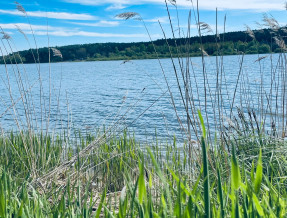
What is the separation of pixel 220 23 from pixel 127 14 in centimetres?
102

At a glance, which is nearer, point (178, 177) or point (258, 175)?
point (258, 175)

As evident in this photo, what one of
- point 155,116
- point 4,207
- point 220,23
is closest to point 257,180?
point 4,207

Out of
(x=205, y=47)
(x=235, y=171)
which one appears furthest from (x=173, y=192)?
(x=205, y=47)

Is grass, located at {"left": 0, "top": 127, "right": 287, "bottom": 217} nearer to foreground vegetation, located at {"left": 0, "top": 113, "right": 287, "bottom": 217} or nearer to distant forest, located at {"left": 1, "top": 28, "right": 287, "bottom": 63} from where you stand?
foreground vegetation, located at {"left": 0, "top": 113, "right": 287, "bottom": 217}

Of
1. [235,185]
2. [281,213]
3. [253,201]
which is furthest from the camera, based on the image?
[281,213]

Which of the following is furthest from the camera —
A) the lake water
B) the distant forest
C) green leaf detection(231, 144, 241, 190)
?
the lake water

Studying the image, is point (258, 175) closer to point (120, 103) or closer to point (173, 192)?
point (173, 192)

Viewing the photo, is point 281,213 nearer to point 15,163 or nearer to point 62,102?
point 15,163

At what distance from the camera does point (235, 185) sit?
124cm

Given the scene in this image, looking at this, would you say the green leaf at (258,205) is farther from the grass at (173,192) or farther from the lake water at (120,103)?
the lake water at (120,103)

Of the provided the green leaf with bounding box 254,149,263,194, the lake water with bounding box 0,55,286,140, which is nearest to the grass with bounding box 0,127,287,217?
the green leaf with bounding box 254,149,263,194

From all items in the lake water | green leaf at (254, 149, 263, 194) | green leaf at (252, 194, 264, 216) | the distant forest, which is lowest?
the lake water

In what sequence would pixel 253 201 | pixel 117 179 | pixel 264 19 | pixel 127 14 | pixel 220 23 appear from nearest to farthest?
pixel 253 201, pixel 127 14, pixel 220 23, pixel 264 19, pixel 117 179

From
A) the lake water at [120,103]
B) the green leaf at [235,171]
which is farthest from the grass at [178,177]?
the lake water at [120,103]
